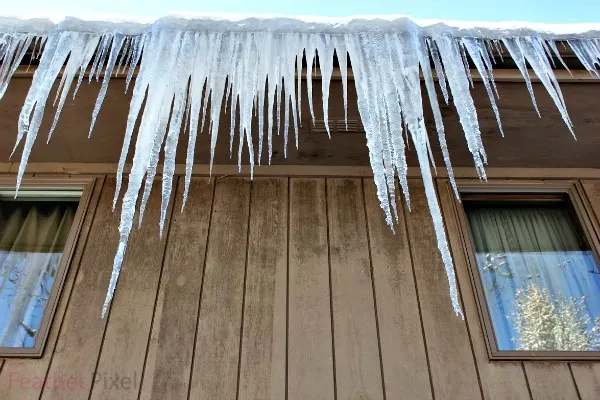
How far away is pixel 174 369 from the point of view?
220 centimetres

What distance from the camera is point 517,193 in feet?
9.57

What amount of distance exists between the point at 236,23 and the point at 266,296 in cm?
104

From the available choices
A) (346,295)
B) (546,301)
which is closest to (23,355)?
(346,295)

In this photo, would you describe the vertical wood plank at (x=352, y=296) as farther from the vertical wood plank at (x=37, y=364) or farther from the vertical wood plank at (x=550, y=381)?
the vertical wood plank at (x=37, y=364)

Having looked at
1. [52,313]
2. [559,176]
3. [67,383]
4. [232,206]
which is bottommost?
[67,383]

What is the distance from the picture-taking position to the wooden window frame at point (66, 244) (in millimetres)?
2242

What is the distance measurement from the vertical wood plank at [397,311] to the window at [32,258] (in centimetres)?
127

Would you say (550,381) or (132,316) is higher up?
(132,316)

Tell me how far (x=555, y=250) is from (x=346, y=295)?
1.00m

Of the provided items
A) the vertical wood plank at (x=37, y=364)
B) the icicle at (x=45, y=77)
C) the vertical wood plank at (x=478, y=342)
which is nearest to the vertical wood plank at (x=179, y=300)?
the vertical wood plank at (x=37, y=364)

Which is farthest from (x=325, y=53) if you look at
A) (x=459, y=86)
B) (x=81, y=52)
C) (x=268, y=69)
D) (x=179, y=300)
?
(x=179, y=300)

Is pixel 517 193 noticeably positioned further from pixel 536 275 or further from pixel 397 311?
pixel 397 311

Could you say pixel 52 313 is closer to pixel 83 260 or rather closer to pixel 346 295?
pixel 83 260

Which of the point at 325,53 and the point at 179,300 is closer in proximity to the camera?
the point at 325,53
